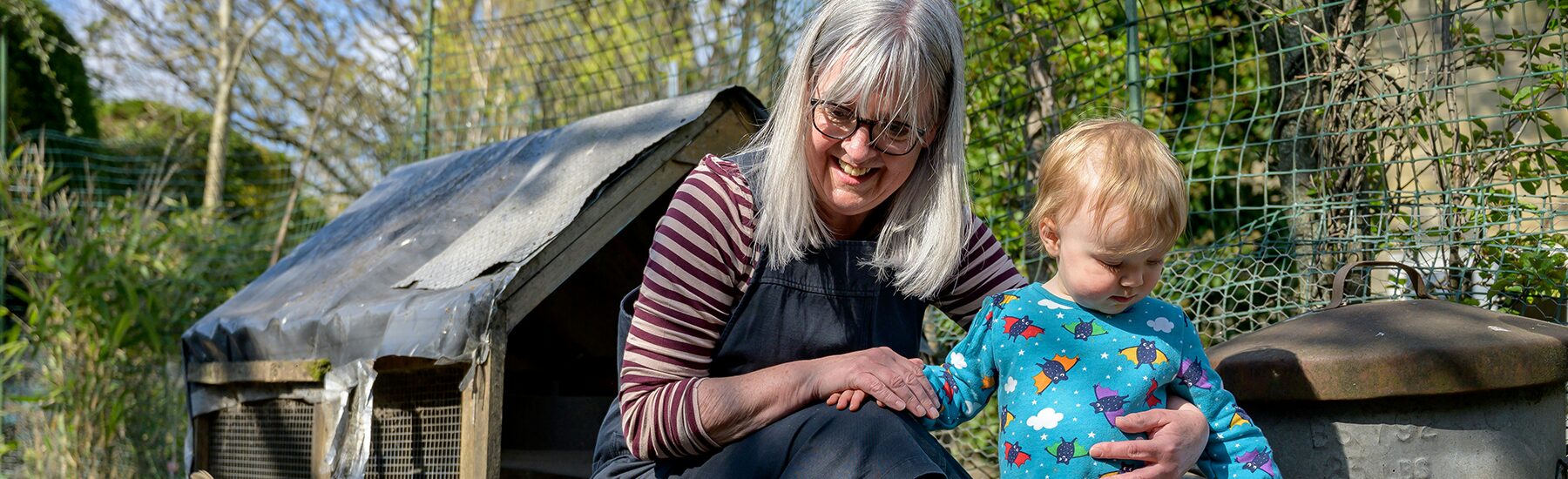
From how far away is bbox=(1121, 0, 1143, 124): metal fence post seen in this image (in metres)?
3.46

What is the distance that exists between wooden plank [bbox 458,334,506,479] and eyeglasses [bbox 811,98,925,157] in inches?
51.9

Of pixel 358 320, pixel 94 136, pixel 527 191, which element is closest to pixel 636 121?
pixel 527 191

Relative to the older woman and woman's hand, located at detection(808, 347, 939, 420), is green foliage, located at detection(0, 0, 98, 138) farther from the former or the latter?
woman's hand, located at detection(808, 347, 939, 420)

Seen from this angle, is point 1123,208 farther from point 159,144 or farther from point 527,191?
point 159,144

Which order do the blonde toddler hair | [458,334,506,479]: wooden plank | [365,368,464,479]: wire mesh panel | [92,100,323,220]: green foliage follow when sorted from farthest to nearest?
[92,100,323,220]: green foliage
[365,368,464,479]: wire mesh panel
[458,334,506,479]: wooden plank
the blonde toddler hair

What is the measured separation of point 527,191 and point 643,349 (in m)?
1.76

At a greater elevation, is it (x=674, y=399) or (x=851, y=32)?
(x=851, y=32)

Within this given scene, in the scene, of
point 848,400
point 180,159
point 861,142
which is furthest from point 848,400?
point 180,159

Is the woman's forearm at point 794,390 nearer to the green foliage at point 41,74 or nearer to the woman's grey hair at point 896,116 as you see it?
the woman's grey hair at point 896,116

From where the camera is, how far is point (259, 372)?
363 cm

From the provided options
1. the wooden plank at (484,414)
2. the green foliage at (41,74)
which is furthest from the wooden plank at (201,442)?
the green foliage at (41,74)

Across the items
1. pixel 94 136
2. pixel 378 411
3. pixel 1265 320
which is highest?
pixel 94 136

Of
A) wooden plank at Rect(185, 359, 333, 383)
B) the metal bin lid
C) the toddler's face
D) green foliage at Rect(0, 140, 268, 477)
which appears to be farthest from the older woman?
green foliage at Rect(0, 140, 268, 477)

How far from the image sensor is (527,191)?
12.0 feet
